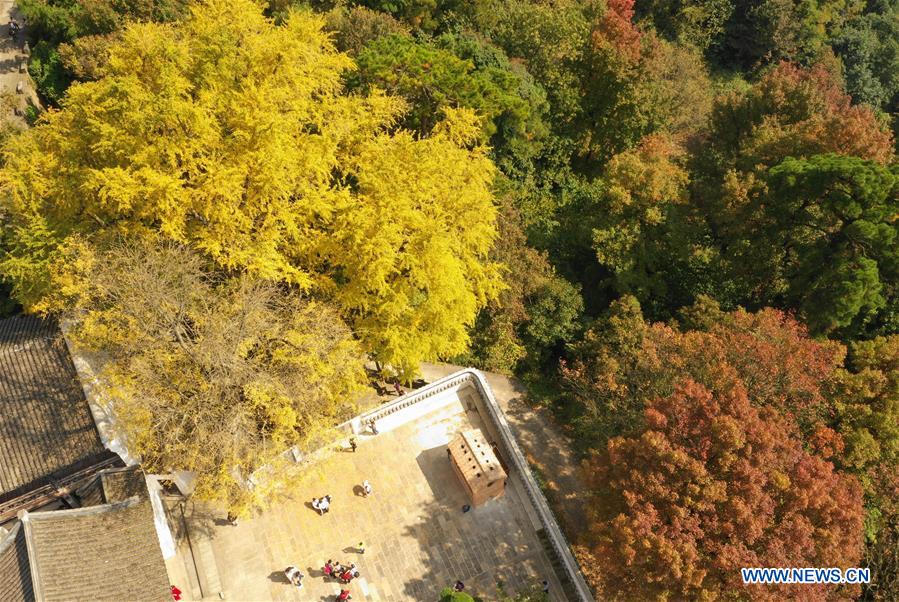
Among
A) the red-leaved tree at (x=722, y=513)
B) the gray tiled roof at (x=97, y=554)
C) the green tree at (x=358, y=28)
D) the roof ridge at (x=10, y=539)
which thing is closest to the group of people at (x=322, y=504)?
the gray tiled roof at (x=97, y=554)

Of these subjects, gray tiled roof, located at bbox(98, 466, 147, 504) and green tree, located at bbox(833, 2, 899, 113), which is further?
green tree, located at bbox(833, 2, 899, 113)

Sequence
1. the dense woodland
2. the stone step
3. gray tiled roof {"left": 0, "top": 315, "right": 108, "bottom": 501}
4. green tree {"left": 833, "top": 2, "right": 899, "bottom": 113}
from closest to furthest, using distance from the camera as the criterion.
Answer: the dense woodland
gray tiled roof {"left": 0, "top": 315, "right": 108, "bottom": 501}
the stone step
green tree {"left": 833, "top": 2, "right": 899, "bottom": 113}

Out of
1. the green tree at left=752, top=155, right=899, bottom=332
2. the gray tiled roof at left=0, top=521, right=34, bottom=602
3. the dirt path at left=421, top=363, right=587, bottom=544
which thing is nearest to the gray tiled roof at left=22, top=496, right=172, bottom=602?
the gray tiled roof at left=0, top=521, right=34, bottom=602

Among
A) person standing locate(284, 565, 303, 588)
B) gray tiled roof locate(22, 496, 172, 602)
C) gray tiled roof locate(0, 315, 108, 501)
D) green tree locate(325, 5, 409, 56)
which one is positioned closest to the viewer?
gray tiled roof locate(22, 496, 172, 602)

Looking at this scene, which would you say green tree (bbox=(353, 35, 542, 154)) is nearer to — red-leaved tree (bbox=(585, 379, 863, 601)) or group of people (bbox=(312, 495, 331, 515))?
red-leaved tree (bbox=(585, 379, 863, 601))

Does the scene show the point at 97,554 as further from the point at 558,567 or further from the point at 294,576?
the point at 558,567

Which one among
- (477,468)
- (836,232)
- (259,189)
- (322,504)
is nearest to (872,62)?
(836,232)

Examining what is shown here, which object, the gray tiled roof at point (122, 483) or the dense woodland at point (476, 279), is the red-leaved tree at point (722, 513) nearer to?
the dense woodland at point (476, 279)
